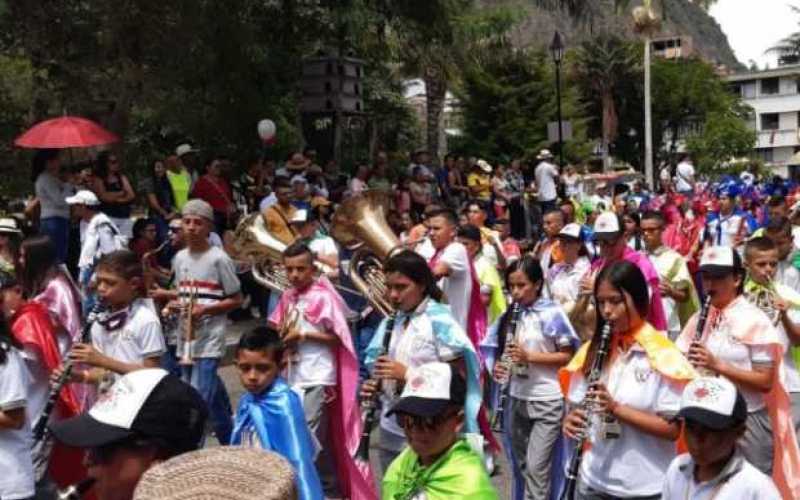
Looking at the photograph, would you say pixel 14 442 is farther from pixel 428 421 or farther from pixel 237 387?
pixel 237 387

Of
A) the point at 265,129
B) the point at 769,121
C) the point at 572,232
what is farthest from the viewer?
the point at 769,121

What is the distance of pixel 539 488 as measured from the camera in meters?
6.18

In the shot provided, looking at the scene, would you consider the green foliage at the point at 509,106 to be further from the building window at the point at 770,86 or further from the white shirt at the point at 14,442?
the building window at the point at 770,86

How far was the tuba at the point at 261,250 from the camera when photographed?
28.6 ft

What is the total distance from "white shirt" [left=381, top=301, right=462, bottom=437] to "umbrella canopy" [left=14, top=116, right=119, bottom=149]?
7152 millimetres

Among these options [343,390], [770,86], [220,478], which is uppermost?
[770,86]

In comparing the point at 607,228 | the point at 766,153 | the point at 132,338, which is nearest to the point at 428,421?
the point at 132,338

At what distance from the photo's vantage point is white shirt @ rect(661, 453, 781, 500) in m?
3.85

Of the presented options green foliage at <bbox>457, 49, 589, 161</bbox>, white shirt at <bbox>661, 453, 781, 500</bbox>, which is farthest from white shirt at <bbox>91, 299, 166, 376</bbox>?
green foliage at <bbox>457, 49, 589, 161</bbox>

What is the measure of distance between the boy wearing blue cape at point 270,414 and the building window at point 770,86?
106m

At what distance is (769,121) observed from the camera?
10862 cm

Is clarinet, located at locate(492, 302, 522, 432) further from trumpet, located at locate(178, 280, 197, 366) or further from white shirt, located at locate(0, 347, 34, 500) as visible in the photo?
white shirt, located at locate(0, 347, 34, 500)

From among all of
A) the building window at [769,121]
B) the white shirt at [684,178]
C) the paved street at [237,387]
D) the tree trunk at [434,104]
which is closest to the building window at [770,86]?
the building window at [769,121]

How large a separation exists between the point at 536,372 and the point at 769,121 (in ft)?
355
